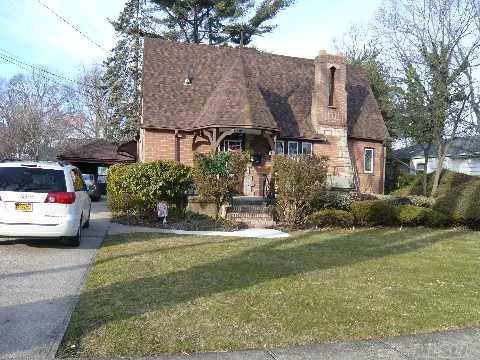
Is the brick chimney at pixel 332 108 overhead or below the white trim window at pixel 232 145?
overhead

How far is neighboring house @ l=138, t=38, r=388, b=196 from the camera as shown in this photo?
2094cm

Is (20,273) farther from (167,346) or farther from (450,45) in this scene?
(450,45)

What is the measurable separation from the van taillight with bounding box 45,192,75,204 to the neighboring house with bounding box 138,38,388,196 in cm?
1076

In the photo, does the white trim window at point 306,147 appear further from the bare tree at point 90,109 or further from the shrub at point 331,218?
the bare tree at point 90,109

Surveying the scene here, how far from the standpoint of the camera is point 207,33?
3766 centimetres

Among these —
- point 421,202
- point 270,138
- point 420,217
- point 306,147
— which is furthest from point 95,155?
point 420,217

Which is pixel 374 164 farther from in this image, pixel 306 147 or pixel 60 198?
pixel 60 198

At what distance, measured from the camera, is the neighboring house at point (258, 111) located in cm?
2094

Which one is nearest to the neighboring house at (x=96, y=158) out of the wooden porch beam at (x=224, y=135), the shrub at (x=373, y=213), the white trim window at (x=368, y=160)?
the wooden porch beam at (x=224, y=135)

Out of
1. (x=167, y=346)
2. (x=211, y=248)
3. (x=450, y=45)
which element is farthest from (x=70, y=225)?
(x=450, y=45)

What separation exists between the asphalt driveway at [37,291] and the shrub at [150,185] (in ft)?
14.2

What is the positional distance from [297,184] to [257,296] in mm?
8662

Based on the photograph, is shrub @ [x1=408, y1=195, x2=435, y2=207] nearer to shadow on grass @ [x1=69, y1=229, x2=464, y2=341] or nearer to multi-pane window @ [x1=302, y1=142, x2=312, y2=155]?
shadow on grass @ [x1=69, y1=229, x2=464, y2=341]

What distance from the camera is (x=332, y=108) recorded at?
24.1 meters
